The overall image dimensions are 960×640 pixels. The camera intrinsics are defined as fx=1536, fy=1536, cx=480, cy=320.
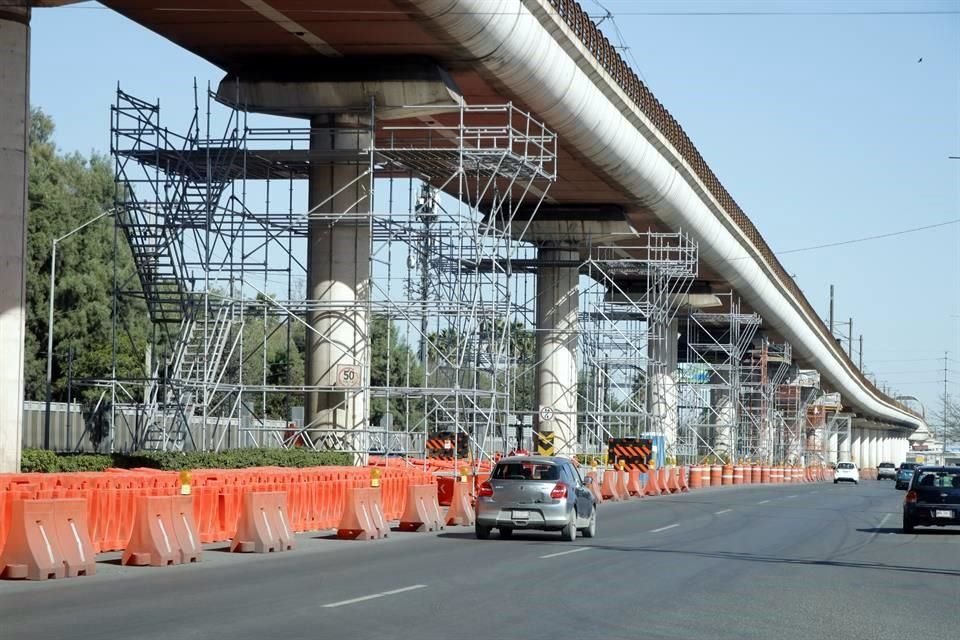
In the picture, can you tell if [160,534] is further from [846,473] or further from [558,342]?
[846,473]

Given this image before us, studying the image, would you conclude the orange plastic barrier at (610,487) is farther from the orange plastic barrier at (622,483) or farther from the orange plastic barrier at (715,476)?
the orange plastic barrier at (715,476)

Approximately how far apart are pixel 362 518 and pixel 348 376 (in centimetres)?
1312

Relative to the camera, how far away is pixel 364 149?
1512 inches

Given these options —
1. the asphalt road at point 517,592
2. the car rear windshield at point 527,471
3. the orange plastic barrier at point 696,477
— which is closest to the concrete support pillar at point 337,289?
the asphalt road at point 517,592

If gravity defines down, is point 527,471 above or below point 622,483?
above

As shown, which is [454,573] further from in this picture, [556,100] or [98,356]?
[98,356]

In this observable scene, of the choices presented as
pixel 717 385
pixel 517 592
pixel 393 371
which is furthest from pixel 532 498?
pixel 393 371

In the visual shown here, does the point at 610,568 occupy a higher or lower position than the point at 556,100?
lower

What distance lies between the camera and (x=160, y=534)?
2006 cm

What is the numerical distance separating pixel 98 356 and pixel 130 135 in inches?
1085

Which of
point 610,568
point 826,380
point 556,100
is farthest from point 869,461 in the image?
point 610,568

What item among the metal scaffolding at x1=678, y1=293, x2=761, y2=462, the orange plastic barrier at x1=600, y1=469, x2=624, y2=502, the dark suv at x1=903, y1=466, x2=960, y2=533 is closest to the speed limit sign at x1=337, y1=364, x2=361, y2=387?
the orange plastic barrier at x1=600, y1=469, x2=624, y2=502

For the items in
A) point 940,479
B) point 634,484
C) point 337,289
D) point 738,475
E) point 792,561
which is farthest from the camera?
point 738,475

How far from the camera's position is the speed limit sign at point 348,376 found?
→ 3912 centimetres
